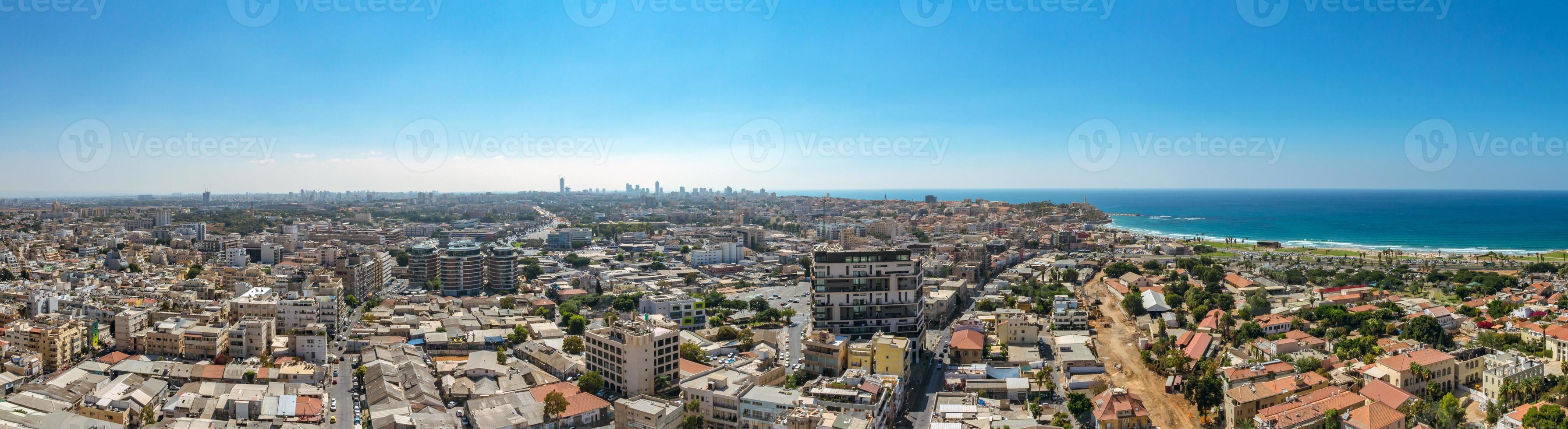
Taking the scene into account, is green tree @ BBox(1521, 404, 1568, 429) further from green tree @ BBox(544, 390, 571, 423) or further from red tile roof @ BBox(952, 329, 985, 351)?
green tree @ BBox(544, 390, 571, 423)

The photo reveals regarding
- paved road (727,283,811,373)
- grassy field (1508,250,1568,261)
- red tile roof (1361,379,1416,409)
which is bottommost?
paved road (727,283,811,373)

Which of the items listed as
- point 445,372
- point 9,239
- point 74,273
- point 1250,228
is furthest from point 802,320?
point 1250,228

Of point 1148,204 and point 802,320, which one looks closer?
point 802,320

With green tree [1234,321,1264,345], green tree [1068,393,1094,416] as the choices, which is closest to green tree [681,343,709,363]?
green tree [1068,393,1094,416]

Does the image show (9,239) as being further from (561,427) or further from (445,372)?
(561,427)

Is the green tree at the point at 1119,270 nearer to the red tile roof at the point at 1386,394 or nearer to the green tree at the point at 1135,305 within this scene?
the green tree at the point at 1135,305

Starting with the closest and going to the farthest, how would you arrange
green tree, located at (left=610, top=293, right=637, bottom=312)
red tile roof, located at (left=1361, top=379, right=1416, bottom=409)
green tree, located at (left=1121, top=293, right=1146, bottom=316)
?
red tile roof, located at (left=1361, top=379, right=1416, bottom=409), green tree, located at (left=1121, top=293, right=1146, bottom=316), green tree, located at (left=610, top=293, right=637, bottom=312)
